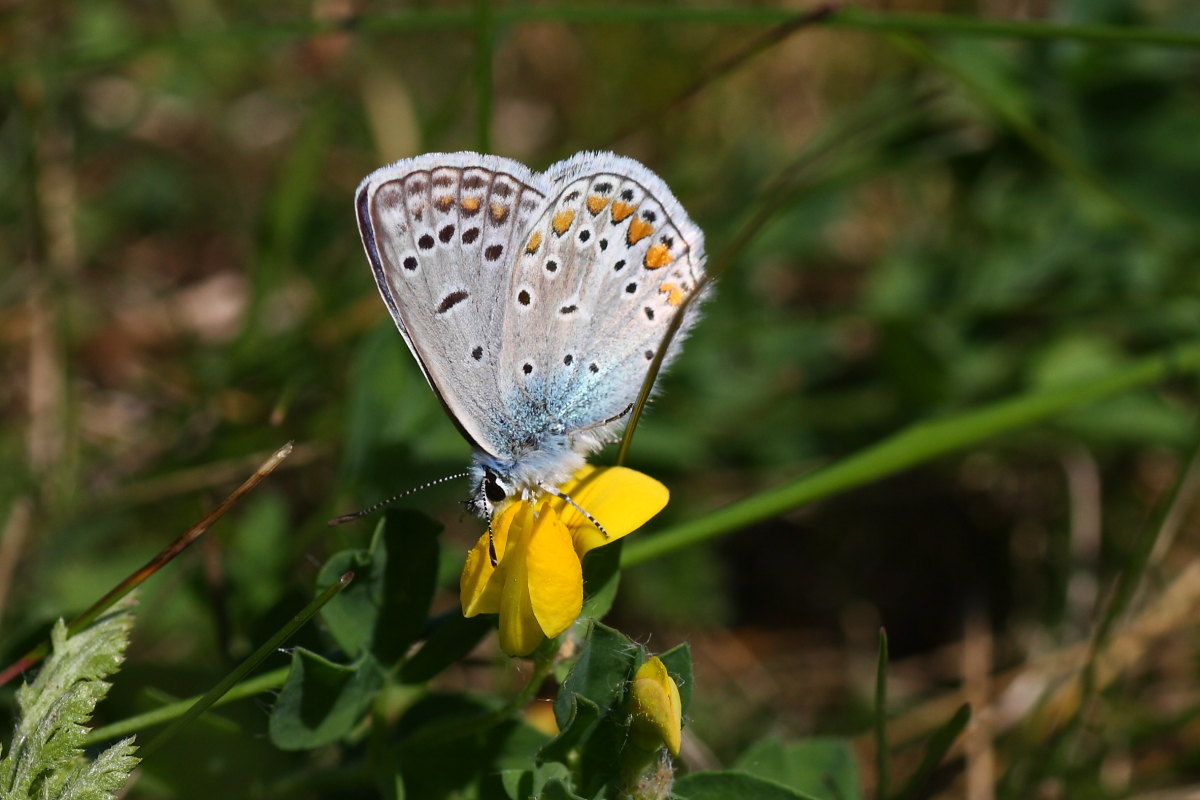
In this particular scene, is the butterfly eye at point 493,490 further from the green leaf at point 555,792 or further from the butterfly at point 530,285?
the green leaf at point 555,792

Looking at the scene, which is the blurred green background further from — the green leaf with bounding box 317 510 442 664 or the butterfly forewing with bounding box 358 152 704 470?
the green leaf with bounding box 317 510 442 664

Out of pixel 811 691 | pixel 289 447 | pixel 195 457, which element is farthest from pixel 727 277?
pixel 289 447

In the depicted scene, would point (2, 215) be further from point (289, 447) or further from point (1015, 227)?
point (1015, 227)

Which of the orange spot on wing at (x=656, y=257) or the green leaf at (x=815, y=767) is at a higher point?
the orange spot on wing at (x=656, y=257)

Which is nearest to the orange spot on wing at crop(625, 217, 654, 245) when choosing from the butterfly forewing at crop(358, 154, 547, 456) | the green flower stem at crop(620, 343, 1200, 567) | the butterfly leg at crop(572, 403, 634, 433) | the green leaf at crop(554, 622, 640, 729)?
the butterfly forewing at crop(358, 154, 547, 456)

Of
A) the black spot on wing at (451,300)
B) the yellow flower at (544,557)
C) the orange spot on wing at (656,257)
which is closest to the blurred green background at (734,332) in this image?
the orange spot on wing at (656,257)

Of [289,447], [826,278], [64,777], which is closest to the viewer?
[64,777]
